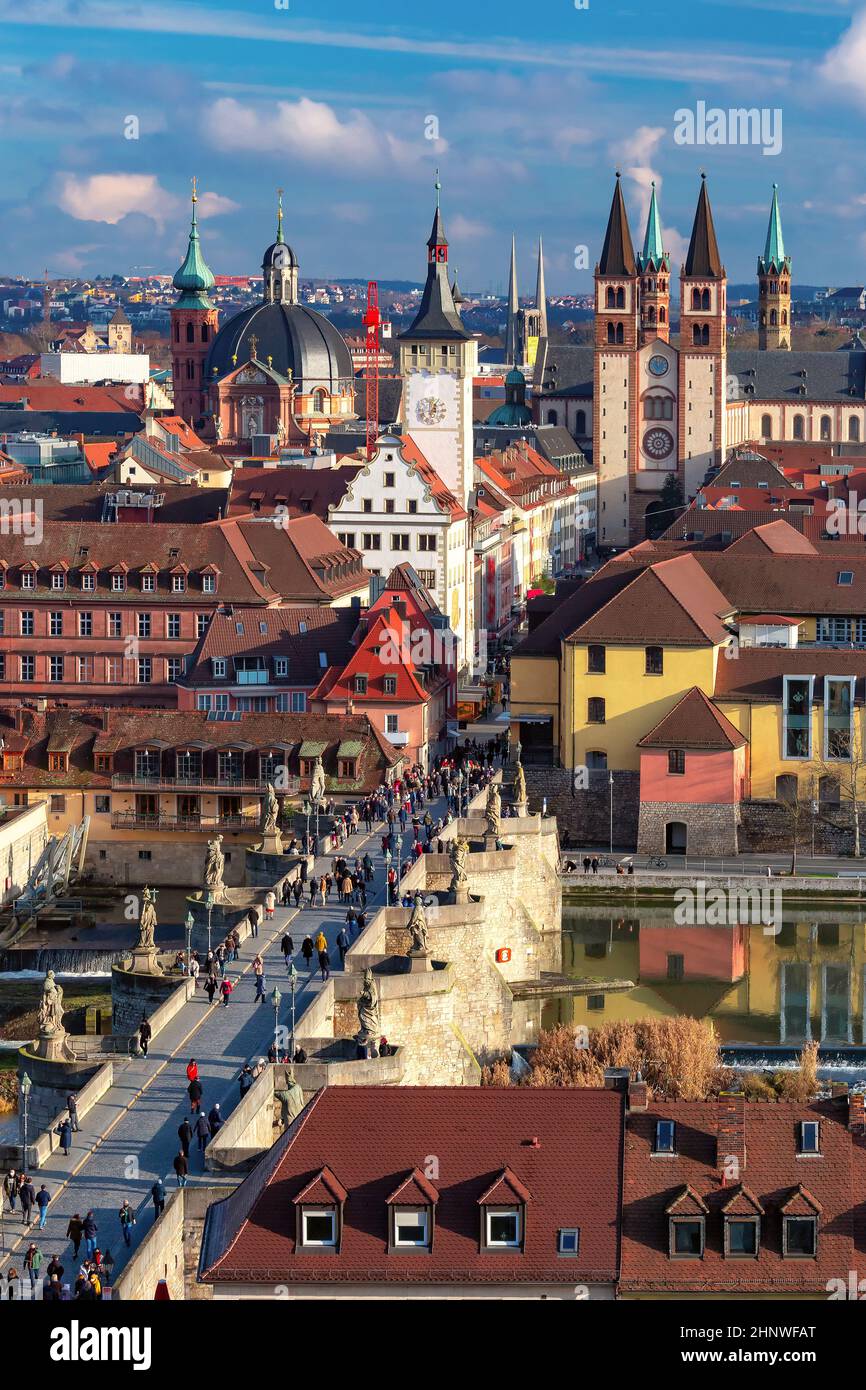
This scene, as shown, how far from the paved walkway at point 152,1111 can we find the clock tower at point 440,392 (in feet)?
183

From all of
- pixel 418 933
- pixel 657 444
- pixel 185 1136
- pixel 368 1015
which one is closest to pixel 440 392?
pixel 657 444

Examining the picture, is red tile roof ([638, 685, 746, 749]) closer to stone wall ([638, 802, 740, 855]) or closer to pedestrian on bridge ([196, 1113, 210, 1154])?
stone wall ([638, 802, 740, 855])

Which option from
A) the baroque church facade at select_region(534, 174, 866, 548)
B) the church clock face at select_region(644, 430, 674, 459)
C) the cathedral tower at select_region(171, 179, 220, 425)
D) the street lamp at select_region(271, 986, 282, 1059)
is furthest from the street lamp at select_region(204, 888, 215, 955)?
the cathedral tower at select_region(171, 179, 220, 425)

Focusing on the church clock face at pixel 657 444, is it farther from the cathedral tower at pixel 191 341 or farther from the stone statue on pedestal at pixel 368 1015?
the stone statue on pedestal at pixel 368 1015

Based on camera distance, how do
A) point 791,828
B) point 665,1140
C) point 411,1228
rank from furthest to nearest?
point 791,828, point 665,1140, point 411,1228

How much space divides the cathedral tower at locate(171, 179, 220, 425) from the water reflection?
11501cm

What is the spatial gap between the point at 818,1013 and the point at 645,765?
15015mm

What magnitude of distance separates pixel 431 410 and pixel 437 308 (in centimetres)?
450

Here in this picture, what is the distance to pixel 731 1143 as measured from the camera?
34.5 meters

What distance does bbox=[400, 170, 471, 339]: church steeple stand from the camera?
110 meters

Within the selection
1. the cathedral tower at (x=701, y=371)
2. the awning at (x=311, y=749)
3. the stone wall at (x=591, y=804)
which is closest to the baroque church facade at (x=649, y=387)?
the cathedral tower at (x=701, y=371)

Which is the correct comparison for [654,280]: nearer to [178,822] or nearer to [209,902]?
Result: [178,822]

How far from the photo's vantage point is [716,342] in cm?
16625
